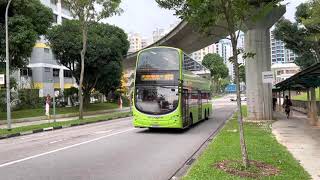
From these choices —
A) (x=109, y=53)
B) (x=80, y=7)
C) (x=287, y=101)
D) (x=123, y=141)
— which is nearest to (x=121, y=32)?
(x=109, y=53)

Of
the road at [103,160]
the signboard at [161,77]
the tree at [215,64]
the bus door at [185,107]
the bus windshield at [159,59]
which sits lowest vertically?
the road at [103,160]

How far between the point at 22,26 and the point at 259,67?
57.8 ft

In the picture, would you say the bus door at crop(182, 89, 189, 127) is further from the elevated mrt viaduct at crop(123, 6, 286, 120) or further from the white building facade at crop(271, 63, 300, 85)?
the white building facade at crop(271, 63, 300, 85)

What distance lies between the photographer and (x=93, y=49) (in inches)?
1916

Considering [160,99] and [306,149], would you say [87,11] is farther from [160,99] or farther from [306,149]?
[306,149]

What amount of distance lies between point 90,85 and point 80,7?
19.2m

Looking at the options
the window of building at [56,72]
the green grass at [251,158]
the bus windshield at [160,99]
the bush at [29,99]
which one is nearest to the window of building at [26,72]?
the window of building at [56,72]

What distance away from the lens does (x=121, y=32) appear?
52906mm

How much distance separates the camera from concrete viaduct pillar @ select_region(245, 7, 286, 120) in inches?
1140

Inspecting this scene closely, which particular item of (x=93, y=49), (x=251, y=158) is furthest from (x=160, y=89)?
→ (x=93, y=49)

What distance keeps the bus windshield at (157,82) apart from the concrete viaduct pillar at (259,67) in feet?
31.1

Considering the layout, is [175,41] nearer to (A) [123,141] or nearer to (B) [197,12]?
(A) [123,141]

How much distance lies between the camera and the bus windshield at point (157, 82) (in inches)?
819

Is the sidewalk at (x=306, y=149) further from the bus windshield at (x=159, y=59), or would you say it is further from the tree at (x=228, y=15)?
the bus windshield at (x=159, y=59)
